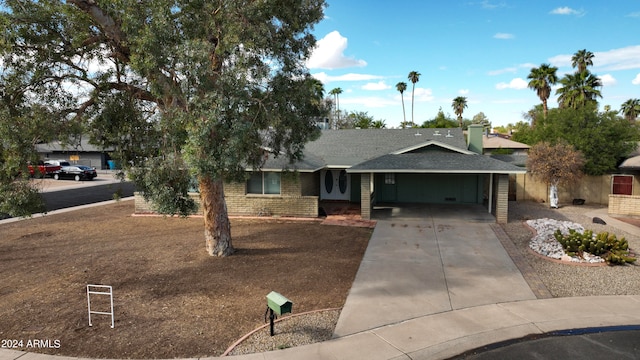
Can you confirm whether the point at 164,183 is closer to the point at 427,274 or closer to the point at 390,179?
the point at 427,274

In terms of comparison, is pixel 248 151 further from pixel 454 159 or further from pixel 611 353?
pixel 454 159

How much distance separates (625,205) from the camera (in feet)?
62.4

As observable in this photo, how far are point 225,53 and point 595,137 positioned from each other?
21308 millimetres

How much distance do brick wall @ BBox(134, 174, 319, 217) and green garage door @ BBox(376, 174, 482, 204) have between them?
5848 millimetres

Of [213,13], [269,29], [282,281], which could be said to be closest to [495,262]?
[282,281]

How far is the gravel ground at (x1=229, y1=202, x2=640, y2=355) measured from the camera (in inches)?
285

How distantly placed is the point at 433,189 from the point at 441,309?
47.6 feet

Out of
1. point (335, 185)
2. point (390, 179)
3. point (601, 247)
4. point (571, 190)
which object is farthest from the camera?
point (335, 185)

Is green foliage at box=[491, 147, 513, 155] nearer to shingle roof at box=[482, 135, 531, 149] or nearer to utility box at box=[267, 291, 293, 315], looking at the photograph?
shingle roof at box=[482, 135, 531, 149]

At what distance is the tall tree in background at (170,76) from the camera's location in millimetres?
8906

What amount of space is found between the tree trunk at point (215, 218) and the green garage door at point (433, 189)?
12294mm

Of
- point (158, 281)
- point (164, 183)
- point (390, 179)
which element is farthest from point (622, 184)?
point (158, 281)

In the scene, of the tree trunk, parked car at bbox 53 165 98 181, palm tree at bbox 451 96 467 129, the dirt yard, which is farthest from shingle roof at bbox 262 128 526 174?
palm tree at bbox 451 96 467 129

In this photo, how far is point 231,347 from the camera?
7.01m
